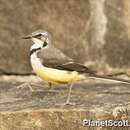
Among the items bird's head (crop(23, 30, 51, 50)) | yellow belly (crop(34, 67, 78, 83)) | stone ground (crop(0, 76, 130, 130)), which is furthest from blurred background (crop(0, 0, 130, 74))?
yellow belly (crop(34, 67, 78, 83))

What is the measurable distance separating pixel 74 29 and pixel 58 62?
3.45ft

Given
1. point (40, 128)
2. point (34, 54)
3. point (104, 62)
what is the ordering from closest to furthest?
point (40, 128), point (34, 54), point (104, 62)

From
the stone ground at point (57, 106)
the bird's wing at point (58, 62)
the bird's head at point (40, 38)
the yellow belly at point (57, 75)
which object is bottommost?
the stone ground at point (57, 106)

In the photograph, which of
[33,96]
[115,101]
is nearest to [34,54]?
[33,96]

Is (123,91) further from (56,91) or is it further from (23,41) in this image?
(23,41)

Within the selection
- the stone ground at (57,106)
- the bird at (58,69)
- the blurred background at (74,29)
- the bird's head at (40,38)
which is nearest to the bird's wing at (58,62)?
the bird at (58,69)

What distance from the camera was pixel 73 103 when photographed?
601 centimetres

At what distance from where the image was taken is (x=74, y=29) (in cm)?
725

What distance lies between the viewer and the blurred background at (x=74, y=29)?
7141mm

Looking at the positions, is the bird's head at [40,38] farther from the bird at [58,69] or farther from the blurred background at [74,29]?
the blurred background at [74,29]

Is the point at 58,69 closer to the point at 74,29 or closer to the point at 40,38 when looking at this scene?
the point at 40,38

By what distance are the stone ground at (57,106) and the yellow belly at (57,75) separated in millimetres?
198

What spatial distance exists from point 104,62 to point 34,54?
3.51 feet

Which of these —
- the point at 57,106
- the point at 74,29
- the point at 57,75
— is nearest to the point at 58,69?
the point at 57,75
